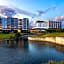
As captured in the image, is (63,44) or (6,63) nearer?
(6,63)

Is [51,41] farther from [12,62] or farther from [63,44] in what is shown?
[12,62]

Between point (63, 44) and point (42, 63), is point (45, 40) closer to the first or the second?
point (63, 44)

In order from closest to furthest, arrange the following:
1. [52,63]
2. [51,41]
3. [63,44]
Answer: [52,63]
[63,44]
[51,41]

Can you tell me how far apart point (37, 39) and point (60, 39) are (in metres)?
30.6

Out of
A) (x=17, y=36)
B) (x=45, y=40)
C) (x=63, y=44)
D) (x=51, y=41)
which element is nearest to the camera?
(x=63, y=44)

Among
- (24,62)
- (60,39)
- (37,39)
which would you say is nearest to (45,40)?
(37,39)

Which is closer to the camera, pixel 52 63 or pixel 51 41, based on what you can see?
pixel 52 63

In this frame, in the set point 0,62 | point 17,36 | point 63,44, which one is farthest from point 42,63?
point 17,36

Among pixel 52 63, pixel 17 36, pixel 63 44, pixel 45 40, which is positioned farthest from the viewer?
pixel 17 36

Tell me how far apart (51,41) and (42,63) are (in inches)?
2379

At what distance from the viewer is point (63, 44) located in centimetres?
8131

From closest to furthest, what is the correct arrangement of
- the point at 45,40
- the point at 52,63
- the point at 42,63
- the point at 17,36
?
the point at 52,63 < the point at 42,63 < the point at 45,40 < the point at 17,36

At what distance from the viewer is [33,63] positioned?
38.7 m

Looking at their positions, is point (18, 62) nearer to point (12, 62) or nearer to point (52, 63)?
point (12, 62)
